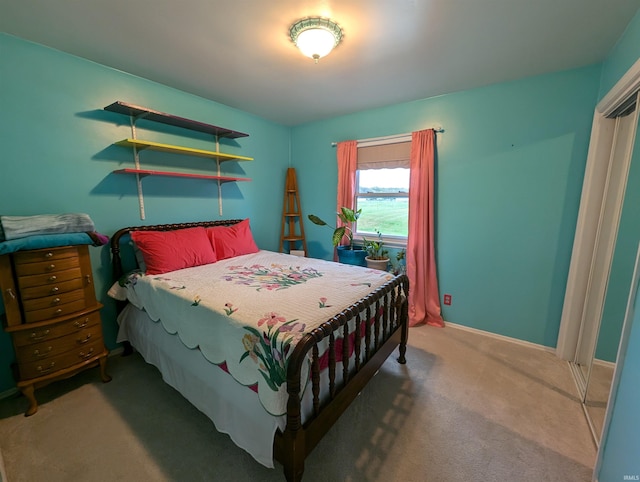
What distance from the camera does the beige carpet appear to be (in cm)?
134

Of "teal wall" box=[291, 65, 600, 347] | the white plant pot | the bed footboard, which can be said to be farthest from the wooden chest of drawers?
"teal wall" box=[291, 65, 600, 347]

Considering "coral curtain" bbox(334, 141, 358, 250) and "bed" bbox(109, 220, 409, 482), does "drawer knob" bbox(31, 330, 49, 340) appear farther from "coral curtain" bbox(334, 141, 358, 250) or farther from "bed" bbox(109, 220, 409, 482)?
"coral curtain" bbox(334, 141, 358, 250)

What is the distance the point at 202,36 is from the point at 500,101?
257 centimetres

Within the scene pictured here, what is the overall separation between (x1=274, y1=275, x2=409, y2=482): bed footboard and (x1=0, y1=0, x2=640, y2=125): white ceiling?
5.63 ft

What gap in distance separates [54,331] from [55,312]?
4.9 inches

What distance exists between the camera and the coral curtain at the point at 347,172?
3271 mm

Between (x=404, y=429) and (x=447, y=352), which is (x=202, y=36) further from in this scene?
(x=447, y=352)

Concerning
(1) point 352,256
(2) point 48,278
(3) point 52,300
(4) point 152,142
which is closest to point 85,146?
(4) point 152,142

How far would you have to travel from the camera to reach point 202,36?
1.76m

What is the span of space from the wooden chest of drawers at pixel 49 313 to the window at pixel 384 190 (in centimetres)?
276

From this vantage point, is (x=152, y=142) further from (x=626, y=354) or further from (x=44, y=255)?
(x=626, y=354)

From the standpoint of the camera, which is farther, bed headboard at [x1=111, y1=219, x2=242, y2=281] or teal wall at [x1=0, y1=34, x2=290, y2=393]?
bed headboard at [x1=111, y1=219, x2=242, y2=281]

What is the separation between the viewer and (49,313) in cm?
170

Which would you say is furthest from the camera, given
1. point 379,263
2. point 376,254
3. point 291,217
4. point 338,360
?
point 291,217
